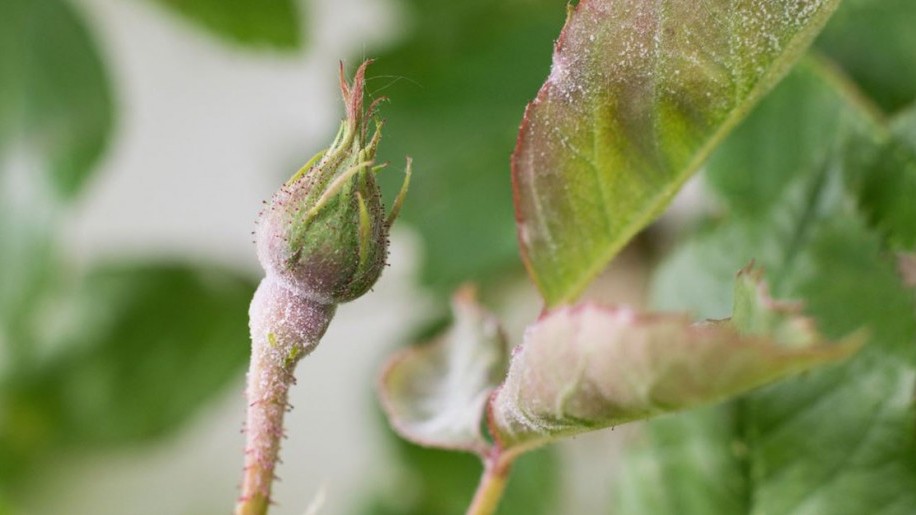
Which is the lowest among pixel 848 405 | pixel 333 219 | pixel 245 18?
pixel 848 405

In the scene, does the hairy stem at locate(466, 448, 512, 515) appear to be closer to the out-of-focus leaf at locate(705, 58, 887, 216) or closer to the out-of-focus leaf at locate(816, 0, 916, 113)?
the out-of-focus leaf at locate(705, 58, 887, 216)

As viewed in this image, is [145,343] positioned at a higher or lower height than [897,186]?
higher

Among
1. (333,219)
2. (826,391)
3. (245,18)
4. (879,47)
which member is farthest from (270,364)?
(245,18)

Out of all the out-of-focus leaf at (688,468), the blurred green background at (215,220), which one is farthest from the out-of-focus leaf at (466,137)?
the out-of-focus leaf at (688,468)

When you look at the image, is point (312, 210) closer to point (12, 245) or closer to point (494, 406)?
point (494, 406)

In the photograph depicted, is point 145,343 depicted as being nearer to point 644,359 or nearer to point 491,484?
point 491,484

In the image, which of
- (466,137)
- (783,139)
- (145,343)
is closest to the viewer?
(783,139)

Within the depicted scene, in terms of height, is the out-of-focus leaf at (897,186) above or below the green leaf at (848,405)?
above

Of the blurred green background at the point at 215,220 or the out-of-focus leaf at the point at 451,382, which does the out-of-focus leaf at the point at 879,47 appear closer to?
the blurred green background at the point at 215,220
